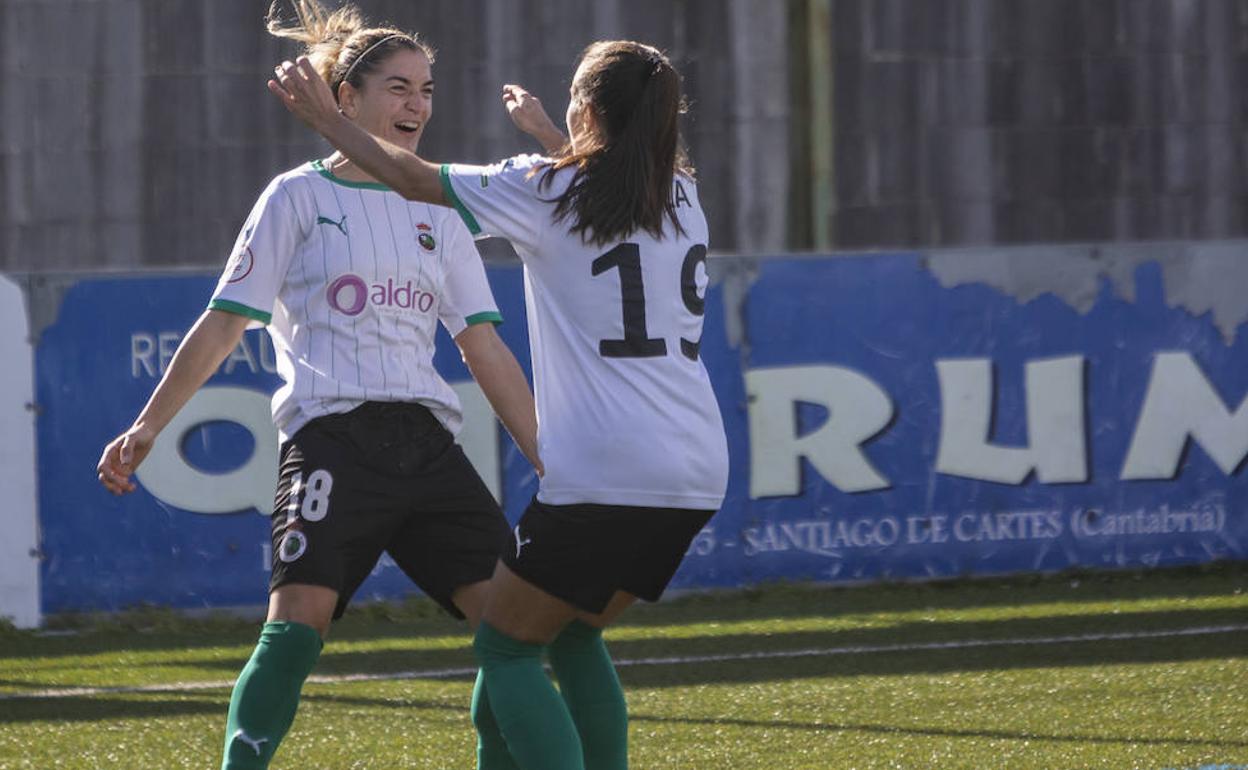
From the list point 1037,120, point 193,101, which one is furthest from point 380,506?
point 1037,120

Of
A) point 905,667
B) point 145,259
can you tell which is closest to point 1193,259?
point 905,667

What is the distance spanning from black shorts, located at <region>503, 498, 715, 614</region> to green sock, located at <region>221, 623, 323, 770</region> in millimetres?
566

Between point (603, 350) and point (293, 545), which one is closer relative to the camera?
point (603, 350)

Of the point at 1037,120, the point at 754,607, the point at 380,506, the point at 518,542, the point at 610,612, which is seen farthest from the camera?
the point at 1037,120

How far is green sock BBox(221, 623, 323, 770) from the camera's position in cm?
426

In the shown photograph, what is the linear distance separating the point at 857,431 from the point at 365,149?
6.13m

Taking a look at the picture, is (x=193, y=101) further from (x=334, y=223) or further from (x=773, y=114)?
(x=334, y=223)

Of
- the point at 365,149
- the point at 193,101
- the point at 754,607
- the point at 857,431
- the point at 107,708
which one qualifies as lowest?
the point at 754,607

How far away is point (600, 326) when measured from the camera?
3891 millimetres

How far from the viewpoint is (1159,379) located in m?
10.1

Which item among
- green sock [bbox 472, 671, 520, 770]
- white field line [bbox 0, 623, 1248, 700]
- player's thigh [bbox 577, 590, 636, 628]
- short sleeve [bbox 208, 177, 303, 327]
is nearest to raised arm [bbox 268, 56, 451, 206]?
short sleeve [bbox 208, 177, 303, 327]

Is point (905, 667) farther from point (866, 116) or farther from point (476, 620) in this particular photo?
point (866, 116)

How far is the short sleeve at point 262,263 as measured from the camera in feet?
14.6

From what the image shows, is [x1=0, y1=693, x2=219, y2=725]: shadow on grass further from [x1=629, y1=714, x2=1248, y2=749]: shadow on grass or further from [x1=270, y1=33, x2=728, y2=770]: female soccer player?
[x1=270, y1=33, x2=728, y2=770]: female soccer player
